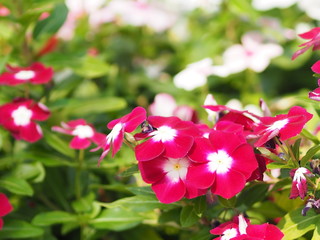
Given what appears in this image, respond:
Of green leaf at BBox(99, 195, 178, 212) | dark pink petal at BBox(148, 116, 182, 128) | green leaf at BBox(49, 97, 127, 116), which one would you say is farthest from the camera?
green leaf at BBox(49, 97, 127, 116)

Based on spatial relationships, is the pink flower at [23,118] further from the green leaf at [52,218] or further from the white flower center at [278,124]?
the white flower center at [278,124]

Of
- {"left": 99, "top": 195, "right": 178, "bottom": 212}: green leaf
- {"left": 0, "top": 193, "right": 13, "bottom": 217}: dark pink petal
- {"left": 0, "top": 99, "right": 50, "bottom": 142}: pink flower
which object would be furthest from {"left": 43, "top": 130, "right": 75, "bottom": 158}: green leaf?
{"left": 99, "top": 195, "right": 178, "bottom": 212}: green leaf

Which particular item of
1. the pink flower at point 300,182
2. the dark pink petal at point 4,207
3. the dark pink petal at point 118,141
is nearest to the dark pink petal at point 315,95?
the pink flower at point 300,182

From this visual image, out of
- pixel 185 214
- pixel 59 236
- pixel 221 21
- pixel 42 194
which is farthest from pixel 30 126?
pixel 221 21

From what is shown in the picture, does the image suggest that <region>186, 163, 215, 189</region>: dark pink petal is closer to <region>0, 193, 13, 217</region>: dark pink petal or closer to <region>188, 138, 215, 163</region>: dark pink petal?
<region>188, 138, 215, 163</region>: dark pink petal

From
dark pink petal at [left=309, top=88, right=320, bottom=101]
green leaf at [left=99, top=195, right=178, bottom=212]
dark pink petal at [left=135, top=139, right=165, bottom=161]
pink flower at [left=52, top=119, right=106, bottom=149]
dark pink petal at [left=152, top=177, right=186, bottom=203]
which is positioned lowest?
pink flower at [left=52, top=119, right=106, bottom=149]

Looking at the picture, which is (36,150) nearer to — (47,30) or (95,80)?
(47,30)
